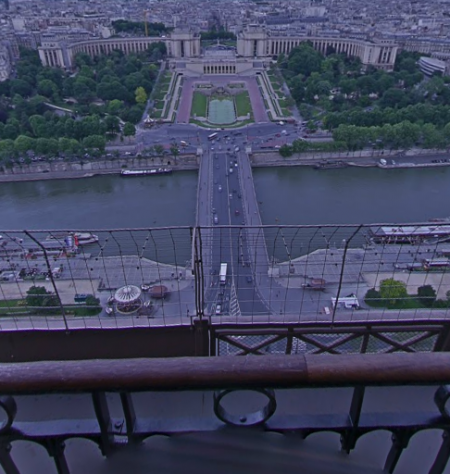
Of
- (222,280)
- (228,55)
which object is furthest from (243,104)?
(222,280)

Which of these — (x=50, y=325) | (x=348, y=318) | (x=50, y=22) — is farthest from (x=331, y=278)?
(x=50, y=22)

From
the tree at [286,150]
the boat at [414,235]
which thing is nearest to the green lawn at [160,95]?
the tree at [286,150]

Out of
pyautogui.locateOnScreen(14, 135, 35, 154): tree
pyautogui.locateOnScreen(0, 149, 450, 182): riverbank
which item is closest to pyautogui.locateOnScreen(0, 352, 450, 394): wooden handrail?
pyautogui.locateOnScreen(0, 149, 450, 182): riverbank

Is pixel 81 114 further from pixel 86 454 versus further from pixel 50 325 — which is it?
pixel 86 454

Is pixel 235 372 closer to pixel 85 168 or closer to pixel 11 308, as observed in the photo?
pixel 11 308

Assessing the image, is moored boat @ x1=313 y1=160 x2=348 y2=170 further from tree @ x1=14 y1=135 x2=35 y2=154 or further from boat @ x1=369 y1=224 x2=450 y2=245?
tree @ x1=14 y1=135 x2=35 y2=154
